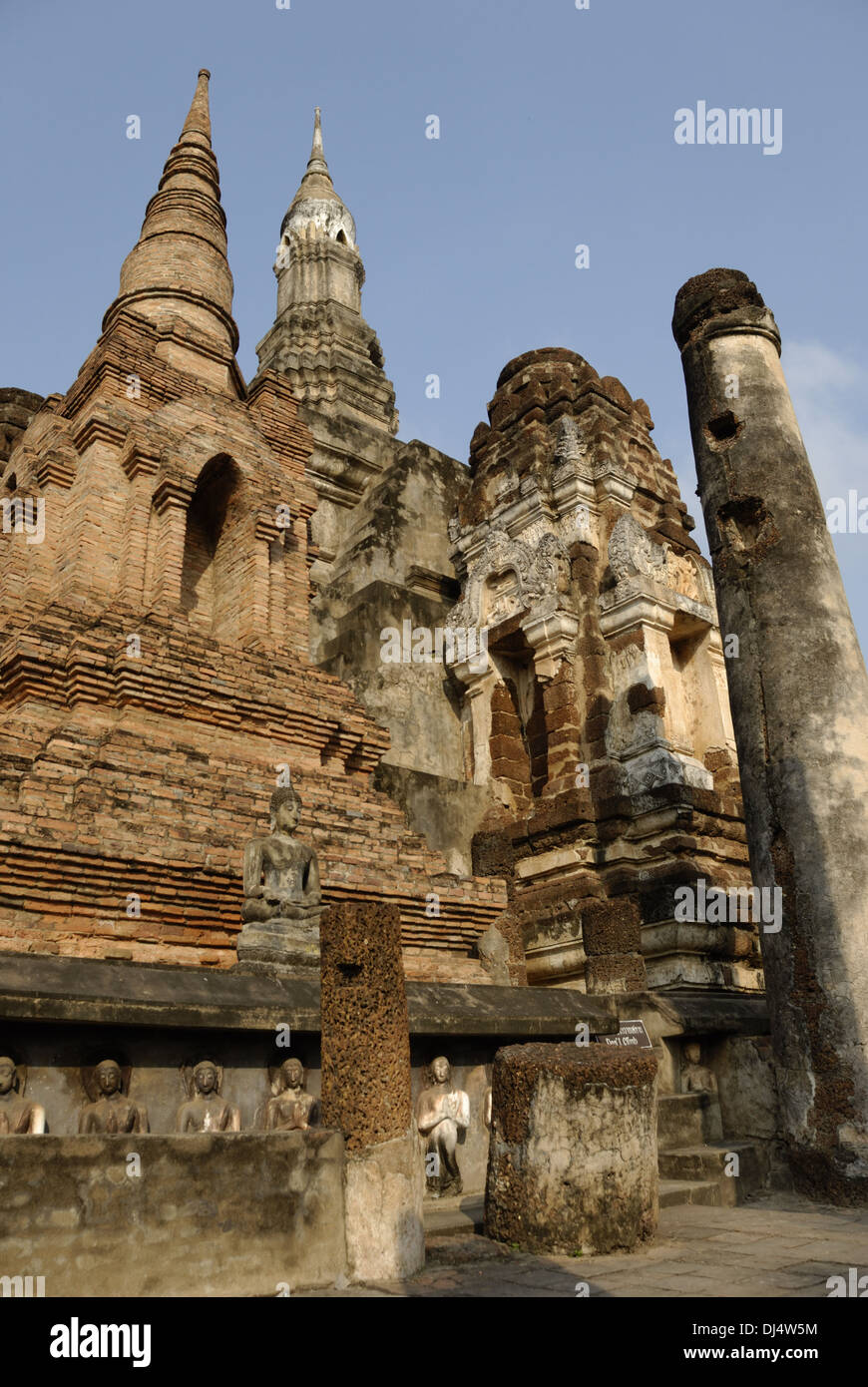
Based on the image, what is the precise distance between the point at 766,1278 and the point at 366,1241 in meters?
1.81

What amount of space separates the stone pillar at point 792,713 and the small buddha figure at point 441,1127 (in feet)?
7.72

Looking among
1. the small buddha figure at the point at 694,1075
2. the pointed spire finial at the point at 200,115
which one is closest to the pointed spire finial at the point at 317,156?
the pointed spire finial at the point at 200,115

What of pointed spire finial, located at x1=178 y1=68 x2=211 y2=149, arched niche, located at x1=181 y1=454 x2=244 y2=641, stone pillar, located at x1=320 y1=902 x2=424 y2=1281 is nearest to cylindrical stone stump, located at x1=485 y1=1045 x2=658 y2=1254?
stone pillar, located at x1=320 y1=902 x2=424 y2=1281

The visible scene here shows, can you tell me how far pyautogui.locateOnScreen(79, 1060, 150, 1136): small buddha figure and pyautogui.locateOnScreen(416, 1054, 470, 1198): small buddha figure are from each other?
78.4 inches

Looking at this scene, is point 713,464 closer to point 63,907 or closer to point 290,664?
point 290,664

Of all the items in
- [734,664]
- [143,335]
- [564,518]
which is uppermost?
[143,335]

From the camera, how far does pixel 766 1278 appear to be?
15.6 ft

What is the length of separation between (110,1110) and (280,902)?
9.55 feet

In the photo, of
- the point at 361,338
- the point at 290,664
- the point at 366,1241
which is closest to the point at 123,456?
the point at 290,664

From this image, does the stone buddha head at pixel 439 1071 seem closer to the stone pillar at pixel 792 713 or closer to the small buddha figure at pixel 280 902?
the small buddha figure at pixel 280 902

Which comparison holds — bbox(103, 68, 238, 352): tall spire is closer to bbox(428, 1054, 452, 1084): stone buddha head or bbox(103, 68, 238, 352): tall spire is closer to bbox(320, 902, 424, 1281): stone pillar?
bbox(428, 1054, 452, 1084): stone buddha head

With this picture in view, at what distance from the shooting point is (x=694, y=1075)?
30.2ft

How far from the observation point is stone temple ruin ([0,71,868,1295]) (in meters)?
5.31

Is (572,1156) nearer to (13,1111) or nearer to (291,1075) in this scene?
(291,1075)
